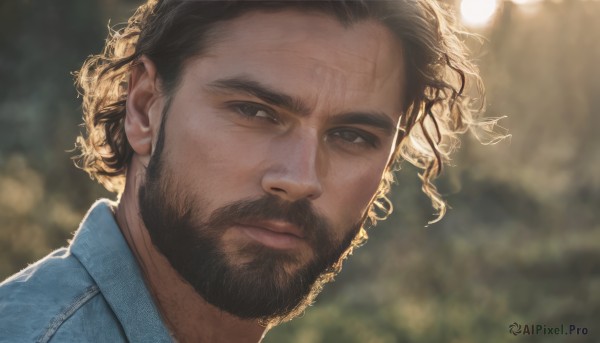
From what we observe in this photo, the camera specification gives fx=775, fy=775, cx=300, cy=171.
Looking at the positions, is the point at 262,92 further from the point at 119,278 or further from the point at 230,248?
the point at 119,278

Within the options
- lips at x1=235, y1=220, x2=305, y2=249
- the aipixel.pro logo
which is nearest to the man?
lips at x1=235, y1=220, x2=305, y2=249

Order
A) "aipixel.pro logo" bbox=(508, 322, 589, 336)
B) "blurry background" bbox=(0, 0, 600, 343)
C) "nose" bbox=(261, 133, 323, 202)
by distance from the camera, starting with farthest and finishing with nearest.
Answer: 1. "blurry background" bbox=(0, 0, 600, 343)
2. "aipixel.pro logo" bbox=(508, 322, 589, 336)
3. "nose" bbox=(261, 133, 323, 202)

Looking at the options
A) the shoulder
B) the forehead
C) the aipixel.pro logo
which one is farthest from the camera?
the aipixel.pro logo

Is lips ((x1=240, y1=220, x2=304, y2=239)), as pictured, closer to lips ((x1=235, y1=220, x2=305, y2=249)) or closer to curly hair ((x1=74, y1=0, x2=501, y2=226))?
lips ((x1=235, y1=220, x2=305, y2=249))

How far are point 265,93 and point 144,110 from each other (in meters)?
0.49

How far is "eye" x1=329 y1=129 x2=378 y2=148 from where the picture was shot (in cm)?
239

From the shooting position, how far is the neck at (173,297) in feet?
7.32

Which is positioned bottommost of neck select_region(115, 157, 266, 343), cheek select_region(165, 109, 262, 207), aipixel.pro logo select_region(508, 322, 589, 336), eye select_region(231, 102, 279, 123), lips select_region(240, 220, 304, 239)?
aipixel.pro logo select_region(508, 322, 589, 336)

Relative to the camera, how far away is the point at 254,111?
7.47 feet

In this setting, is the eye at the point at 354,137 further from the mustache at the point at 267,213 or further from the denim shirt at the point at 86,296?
the denim shirt at the point at 86,296

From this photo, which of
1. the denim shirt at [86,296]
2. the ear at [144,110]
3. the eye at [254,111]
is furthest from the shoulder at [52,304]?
the eye at [254,111]

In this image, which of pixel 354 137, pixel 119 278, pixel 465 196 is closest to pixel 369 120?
pixel 354 137

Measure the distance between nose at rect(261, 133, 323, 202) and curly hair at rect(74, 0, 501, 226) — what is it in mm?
416

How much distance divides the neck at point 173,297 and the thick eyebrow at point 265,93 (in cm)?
47
